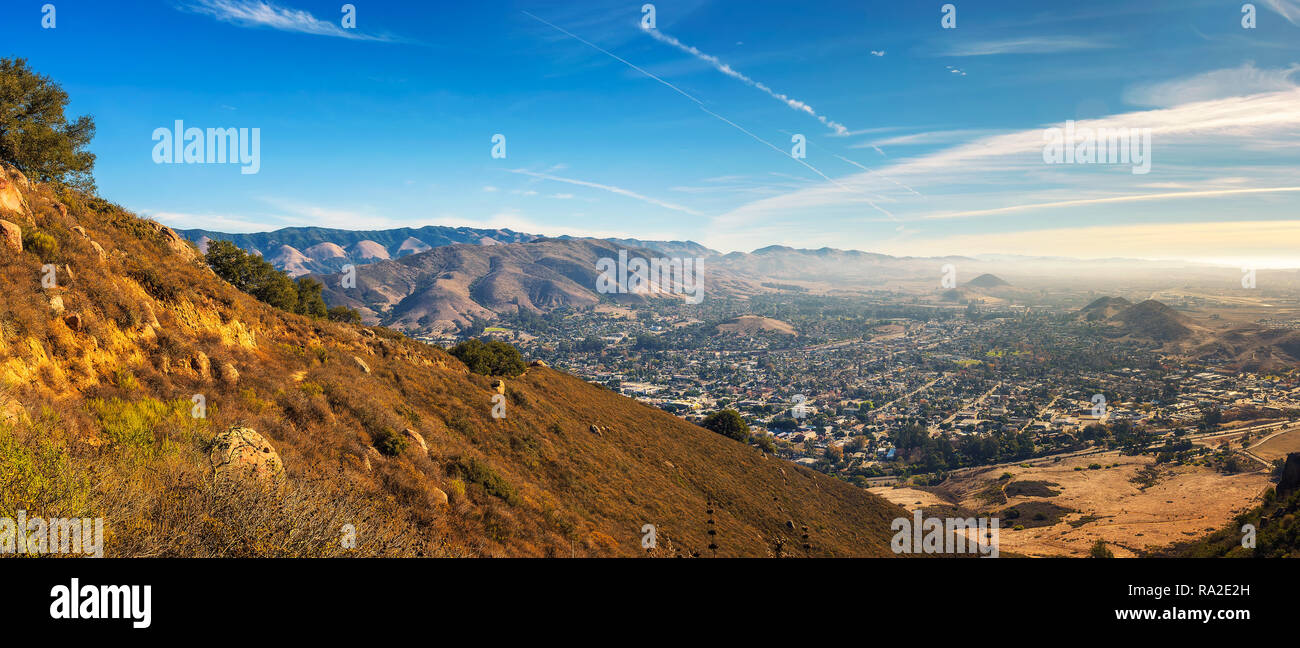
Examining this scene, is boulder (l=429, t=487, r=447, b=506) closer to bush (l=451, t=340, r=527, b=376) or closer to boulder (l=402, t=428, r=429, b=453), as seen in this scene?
boulder (l=402, t=428, r=429, b=453)

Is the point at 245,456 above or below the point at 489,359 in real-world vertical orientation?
above

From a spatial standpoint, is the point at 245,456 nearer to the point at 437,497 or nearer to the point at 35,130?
the point at 437,497

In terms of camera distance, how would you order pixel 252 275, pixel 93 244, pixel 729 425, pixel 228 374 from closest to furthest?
pixel 228 374
pixel 93 244
pixel 252 275
pixel 729 425

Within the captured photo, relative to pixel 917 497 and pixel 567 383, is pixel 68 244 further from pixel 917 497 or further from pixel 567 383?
pixel 917 497

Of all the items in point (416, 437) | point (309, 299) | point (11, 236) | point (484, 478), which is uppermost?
point (11, 236)

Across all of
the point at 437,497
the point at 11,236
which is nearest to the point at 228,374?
the point at 11,236

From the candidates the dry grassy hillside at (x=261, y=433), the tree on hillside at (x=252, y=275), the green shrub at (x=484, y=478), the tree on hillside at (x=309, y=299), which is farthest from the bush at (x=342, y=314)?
the green shrub at (x=484, y=478)

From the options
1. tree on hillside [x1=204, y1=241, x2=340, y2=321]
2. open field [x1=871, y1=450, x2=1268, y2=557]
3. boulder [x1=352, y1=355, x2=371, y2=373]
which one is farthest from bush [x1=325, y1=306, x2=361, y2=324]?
open field [x1=871, y1=450, x2=1268, y2=557]
